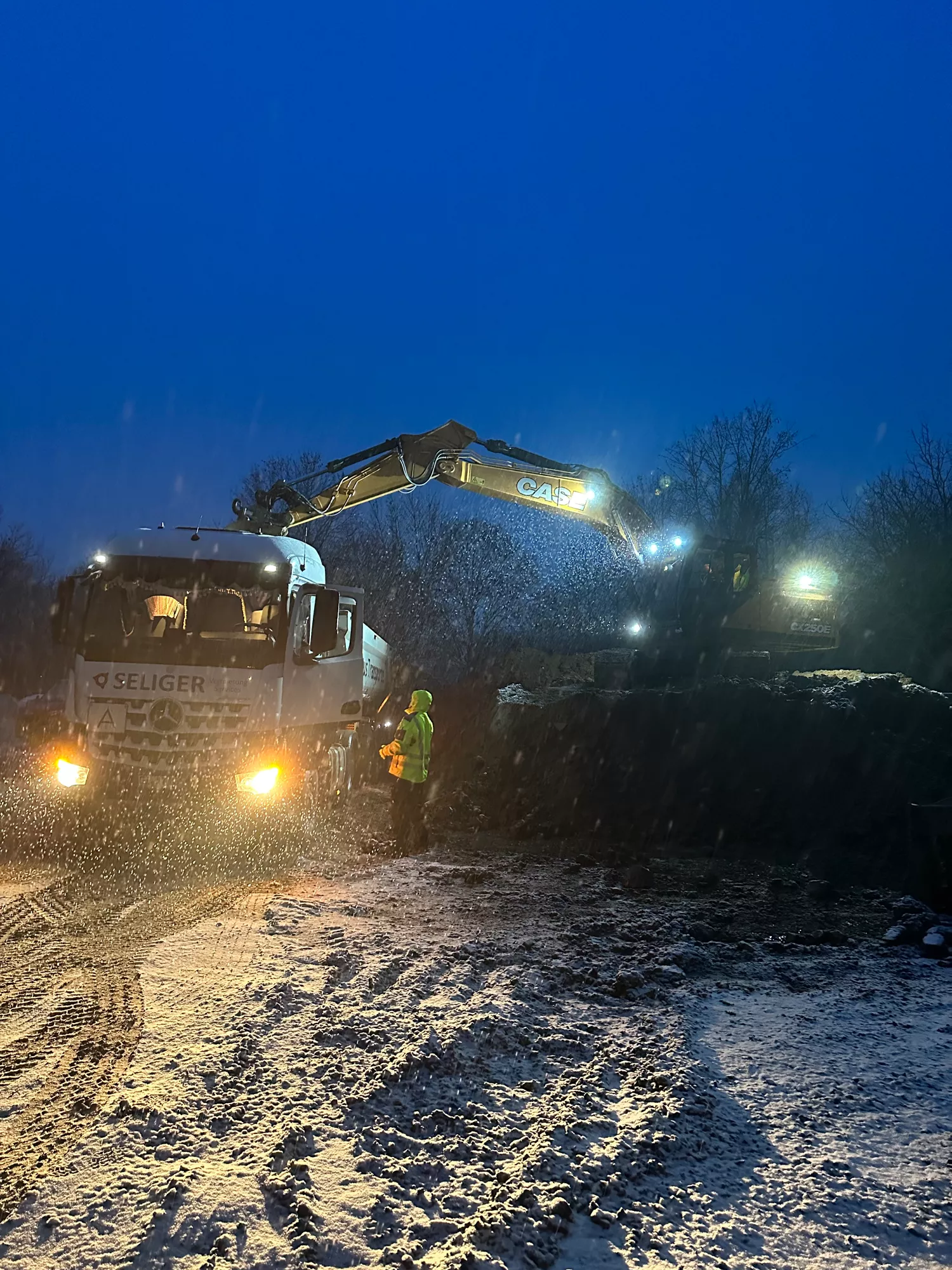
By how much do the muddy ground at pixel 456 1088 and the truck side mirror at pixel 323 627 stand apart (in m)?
3.15

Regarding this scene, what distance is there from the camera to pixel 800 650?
15.2 m

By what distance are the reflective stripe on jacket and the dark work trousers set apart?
0.11 metres

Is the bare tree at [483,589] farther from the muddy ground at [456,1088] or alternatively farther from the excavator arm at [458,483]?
the muddy ground at [456,1088]

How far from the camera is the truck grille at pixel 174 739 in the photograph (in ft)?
28.3

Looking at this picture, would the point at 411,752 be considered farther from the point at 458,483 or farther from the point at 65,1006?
the point at 458,483

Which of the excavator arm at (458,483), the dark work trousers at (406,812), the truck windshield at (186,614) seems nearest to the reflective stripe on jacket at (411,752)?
the dark work trousers at (406,812)

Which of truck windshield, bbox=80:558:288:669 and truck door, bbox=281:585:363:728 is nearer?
truck windshield, bbox=80:558:288:669

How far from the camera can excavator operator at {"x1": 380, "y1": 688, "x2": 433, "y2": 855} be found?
373 inches

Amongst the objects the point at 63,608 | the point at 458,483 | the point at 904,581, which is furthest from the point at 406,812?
the point at 904,581

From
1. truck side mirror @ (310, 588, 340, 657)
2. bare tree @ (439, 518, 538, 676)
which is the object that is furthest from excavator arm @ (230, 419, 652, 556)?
bare tree @ (439, 518, 538, 676)

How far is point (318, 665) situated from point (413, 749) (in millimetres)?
1532

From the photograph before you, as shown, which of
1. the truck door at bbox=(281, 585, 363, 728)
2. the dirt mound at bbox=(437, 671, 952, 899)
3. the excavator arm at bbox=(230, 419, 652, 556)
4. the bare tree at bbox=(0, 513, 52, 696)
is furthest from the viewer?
the bare tree at bbox=(0, 513, 52, 696)

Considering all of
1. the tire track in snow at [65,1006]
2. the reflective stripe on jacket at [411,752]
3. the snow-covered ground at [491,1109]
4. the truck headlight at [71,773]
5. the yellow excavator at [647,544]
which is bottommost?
the tire track in snow at [65,1006]

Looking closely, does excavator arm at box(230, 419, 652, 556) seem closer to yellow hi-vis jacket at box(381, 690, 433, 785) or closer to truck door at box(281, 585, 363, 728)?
truck door at box(281, 585, 363, 728)
